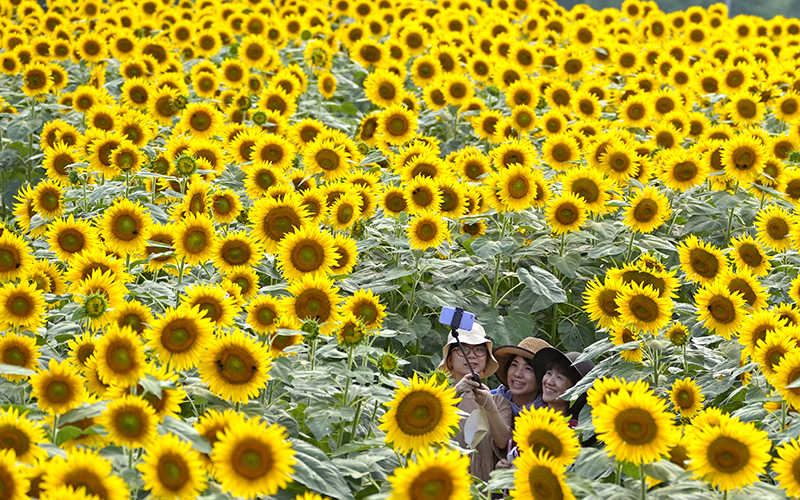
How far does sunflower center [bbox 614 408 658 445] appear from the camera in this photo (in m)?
2.43

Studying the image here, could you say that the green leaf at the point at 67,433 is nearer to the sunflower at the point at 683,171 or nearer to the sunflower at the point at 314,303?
the sunflower at the point at 314,303

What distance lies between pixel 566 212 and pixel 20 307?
303cm

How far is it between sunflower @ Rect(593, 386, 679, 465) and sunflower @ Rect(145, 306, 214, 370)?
1.26 metres

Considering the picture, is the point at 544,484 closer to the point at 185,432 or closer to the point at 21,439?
the point at 185,432

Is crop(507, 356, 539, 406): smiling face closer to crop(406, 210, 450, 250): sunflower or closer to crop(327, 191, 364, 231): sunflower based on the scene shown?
crop(406, 210, 450, 250): sunflower

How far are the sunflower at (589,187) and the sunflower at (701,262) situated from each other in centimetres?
97

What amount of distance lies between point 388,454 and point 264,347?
0.56m

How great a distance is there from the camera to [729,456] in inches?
94.8

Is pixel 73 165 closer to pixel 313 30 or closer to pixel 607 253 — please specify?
pixel 607 253

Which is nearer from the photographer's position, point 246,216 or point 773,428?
point 773,428

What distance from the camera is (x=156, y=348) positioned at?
9.26 ft

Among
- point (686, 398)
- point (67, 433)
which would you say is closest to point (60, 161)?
point (67, 433)

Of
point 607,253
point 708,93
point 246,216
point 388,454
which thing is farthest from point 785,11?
point 388,454

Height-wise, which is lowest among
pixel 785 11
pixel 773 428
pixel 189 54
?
pixel 785 11
